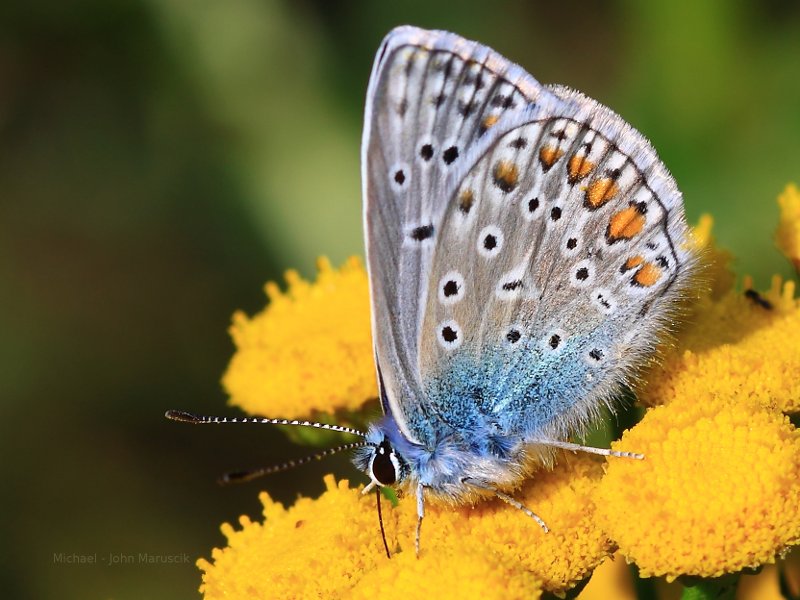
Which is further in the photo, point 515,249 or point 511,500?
point 515,249

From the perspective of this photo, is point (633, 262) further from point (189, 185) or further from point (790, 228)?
point (189, 185)

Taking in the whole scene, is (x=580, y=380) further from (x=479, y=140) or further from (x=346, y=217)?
(x=346, y=217)

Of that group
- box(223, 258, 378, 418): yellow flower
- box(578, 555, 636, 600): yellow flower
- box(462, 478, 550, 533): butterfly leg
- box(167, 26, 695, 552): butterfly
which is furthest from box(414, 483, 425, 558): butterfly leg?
box(578, 555, 636, 600): yellow flower

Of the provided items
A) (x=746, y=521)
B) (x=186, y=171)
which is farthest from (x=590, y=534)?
(x=186, y=171)

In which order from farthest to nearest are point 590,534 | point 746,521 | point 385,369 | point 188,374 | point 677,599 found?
point 188,374, point 677,599, point 385,369, point 590,534, point 746,521

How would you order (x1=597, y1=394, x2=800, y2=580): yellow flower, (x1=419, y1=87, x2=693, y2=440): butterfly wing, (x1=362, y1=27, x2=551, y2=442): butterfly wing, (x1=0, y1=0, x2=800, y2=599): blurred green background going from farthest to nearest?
(x1=0, y1=0, x2=800, y2=599): blurred green background → (x1=419, y1=87, x2=693, y2=440): butterfly wing → (x1=362, y1=27, x2=551, y2=442): butterfly wing → (x1=597, y1=394, x2=800, y2=580): yellow flower

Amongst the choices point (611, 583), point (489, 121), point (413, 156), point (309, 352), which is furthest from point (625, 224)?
point (611, 583)

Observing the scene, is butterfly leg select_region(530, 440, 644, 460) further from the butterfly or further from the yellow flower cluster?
the yellow flower cluster
